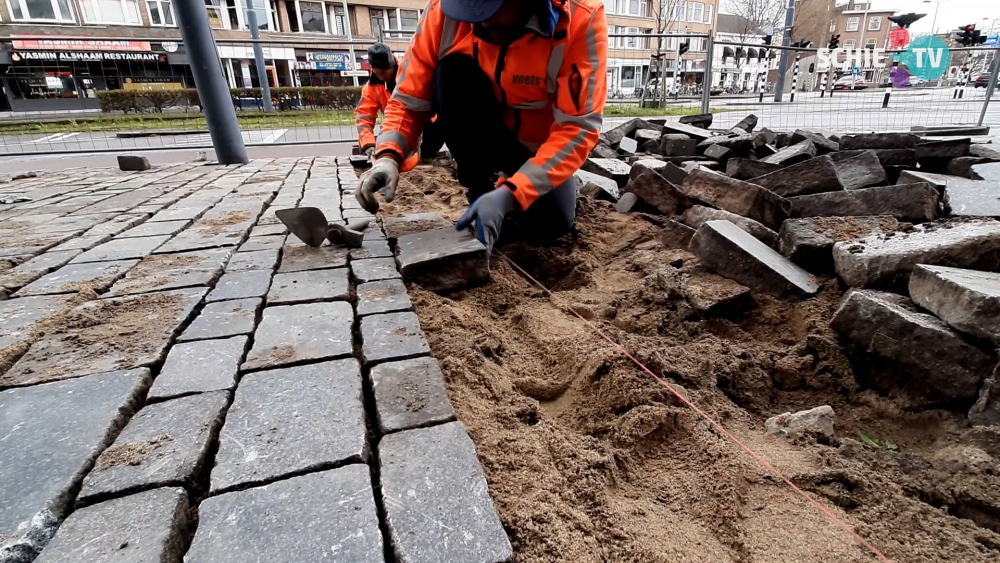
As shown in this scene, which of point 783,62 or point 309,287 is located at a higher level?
point 783,62

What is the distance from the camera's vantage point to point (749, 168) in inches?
140

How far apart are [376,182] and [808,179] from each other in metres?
2.44

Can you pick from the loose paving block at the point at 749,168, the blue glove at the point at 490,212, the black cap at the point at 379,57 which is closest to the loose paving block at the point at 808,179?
the loose paving block at the point at 749,168

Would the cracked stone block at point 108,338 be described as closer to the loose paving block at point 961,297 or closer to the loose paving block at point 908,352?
the loose paving block at point 908,352

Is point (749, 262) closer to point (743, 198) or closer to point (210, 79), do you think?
point (743, 198)

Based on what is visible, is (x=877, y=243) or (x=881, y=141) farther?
(x=881, y=141)

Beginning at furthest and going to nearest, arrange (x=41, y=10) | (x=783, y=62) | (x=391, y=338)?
(x=41, y=10), (x=783, y=62), (x=391, y=338)

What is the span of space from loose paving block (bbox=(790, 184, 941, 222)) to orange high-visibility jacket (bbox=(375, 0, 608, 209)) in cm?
130

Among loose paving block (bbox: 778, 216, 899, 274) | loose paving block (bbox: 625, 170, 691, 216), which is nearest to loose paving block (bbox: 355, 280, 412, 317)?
loose paving block (bbox: 778, 216, 899, 274)

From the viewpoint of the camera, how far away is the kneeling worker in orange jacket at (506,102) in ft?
7.21

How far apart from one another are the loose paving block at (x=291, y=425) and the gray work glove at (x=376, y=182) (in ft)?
3.77

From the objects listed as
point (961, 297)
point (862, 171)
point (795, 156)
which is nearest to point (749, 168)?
point (795, 156)

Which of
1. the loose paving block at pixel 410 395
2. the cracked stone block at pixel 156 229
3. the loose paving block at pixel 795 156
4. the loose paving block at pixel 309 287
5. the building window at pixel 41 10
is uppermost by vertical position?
the building window at pixel 41 10

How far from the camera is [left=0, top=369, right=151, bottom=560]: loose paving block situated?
100 cm
